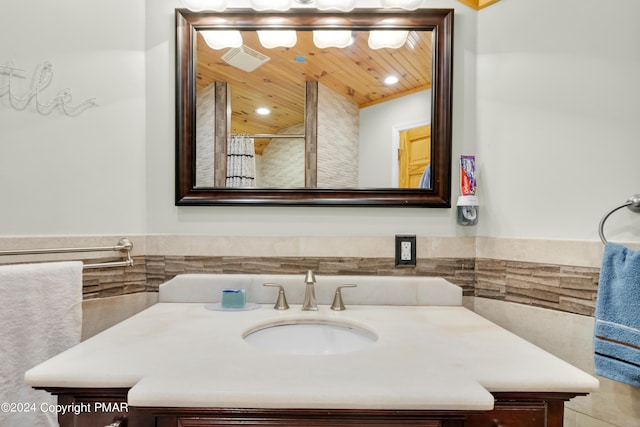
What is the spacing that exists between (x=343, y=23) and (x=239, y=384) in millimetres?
1238

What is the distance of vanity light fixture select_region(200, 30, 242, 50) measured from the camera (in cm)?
123

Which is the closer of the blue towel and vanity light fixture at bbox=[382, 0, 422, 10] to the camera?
the blue towel

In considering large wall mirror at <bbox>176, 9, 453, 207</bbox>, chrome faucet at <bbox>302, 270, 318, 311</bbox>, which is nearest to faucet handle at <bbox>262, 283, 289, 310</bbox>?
chrome faucet at <bbox>302, 270, 318, 311</bbox>

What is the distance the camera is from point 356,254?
1222 mm

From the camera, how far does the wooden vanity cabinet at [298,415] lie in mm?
606

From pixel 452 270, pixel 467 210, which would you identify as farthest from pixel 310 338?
pixel 467 210

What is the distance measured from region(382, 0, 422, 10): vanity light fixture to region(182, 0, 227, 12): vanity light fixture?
0.60 m

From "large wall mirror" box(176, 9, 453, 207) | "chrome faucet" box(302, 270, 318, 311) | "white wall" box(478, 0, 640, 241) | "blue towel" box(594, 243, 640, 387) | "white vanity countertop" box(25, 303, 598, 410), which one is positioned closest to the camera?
"white vanity countertop" box(25, 303, 598, 410)

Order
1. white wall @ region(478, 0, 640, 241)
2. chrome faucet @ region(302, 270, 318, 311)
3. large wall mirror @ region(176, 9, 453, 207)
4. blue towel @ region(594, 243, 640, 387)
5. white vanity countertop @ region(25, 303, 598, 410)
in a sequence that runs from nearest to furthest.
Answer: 1. white vanity countertop @ region(25, 303, 598, 410)
2. blue towel @ region(594, 243, 640, 387)
3. white wall @ region(478, 0, 640, 241)
4. chrome faucet @ region(302, 270, 318, 311)
5. large wall mirror @ region(176, 9, 453, 207)

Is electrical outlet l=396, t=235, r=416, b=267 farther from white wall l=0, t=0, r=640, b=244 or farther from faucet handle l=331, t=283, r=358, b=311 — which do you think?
faucet handle l=331, t=283, r=358, b=311

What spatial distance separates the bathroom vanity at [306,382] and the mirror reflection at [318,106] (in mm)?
611

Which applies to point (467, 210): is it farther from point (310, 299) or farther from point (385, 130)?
point (310, 299)

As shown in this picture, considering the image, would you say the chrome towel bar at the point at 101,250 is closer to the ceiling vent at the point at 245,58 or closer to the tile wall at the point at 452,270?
the tile wall at the point at 452,270

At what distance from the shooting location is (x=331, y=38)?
1218mm
